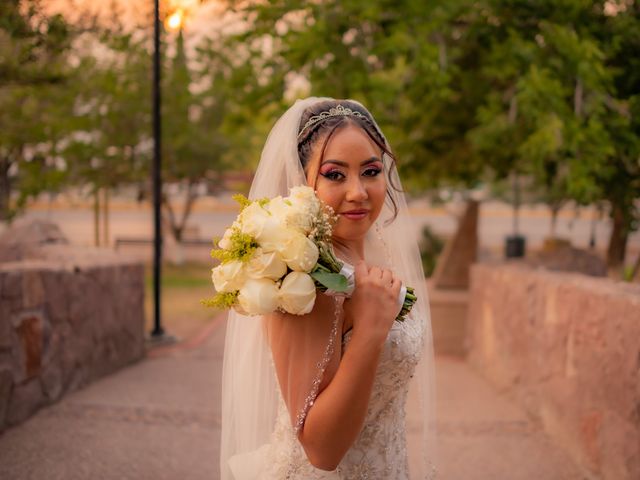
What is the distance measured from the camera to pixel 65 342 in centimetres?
548

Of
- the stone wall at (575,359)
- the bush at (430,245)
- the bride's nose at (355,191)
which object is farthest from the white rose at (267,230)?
the bush at (430,245)

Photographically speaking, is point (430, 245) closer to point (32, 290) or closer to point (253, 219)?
point (32, 290)

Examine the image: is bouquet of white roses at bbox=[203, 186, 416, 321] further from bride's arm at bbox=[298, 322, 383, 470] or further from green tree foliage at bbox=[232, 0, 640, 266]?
green tree foliage at bbox=[232, 0, 640, 266]

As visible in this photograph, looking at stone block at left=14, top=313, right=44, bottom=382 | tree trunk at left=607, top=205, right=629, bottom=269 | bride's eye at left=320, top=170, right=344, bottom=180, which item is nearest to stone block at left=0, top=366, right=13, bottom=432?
stone block at left=14, top=313, right=44, bottom=382

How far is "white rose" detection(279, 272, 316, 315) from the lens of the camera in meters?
1.60

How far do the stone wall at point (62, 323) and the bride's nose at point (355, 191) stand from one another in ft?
11.8

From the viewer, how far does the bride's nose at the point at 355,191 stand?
6.25 feet

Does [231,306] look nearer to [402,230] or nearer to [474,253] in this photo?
[402,230]

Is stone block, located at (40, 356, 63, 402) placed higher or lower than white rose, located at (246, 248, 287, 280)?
lower

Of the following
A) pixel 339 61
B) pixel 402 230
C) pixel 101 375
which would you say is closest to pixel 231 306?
pixel 402 230

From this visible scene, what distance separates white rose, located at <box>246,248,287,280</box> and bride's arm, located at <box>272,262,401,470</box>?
16 cm

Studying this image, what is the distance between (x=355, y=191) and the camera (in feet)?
6.26

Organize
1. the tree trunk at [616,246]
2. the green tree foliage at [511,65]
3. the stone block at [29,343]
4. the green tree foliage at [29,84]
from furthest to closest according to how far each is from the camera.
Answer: the tree trunk at [616,246] < the green tree foliage at [29,84] < the green tree foliage at [511,65] < the stone block at [29,343]

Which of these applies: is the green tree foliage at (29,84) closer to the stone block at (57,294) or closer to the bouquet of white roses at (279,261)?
the stone block at (57,294)
